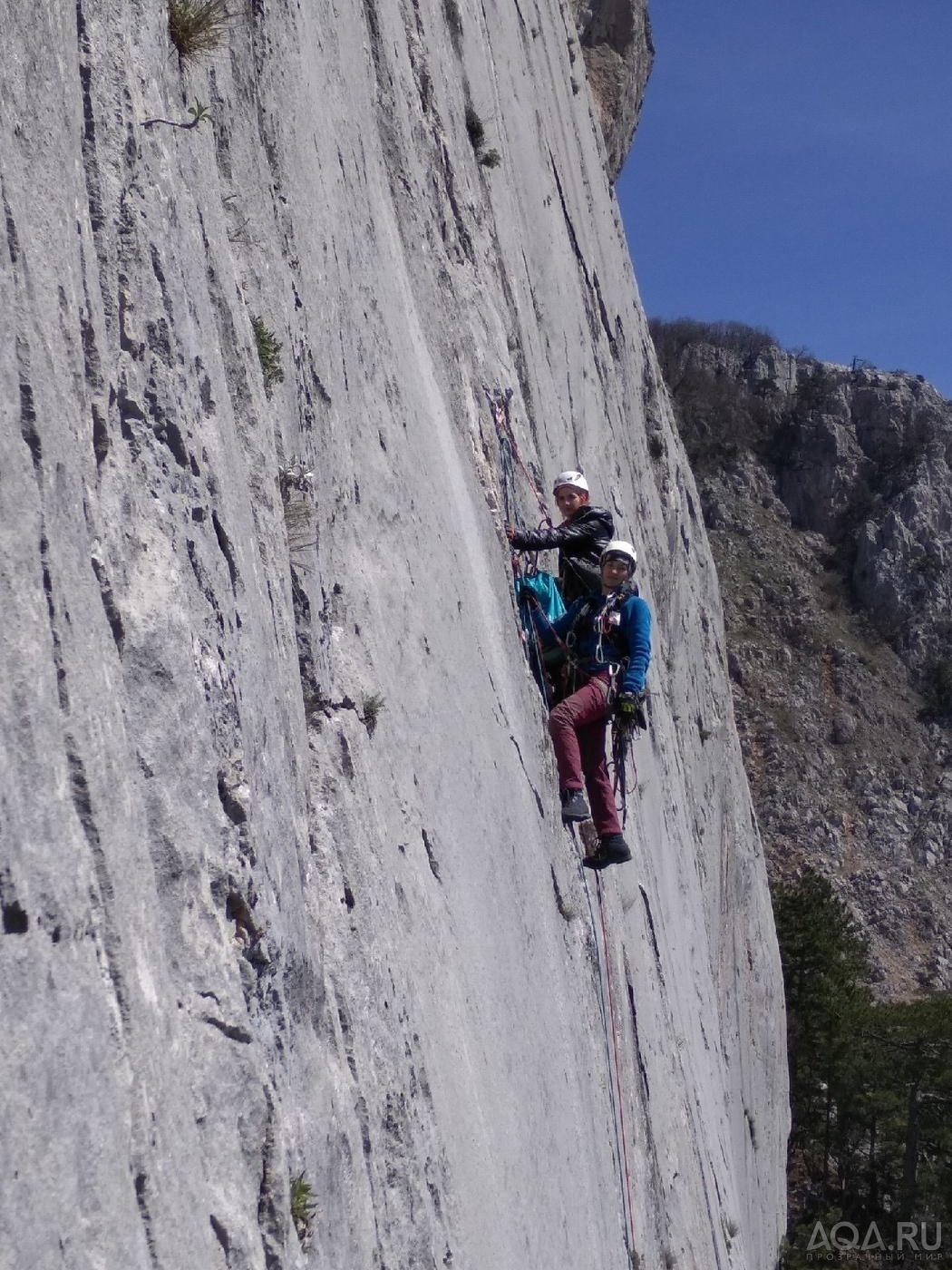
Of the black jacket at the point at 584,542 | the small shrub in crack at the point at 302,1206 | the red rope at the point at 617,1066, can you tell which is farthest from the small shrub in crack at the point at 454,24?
the small shrub in crack at the point at 302,1206

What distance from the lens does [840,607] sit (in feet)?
159

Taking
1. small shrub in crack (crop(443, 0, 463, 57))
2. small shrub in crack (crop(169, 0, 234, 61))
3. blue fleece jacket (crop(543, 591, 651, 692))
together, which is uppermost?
small shrub in crack (crop(443, 0, 463, 57))

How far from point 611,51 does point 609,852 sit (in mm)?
14934

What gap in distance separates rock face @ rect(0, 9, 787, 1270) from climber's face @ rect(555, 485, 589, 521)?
585mm

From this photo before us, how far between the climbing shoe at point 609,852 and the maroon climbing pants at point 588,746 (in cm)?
5

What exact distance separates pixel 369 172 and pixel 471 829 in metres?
3.52

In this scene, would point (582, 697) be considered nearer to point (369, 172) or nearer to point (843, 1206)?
point (369, 172)

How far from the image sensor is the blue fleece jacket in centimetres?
716

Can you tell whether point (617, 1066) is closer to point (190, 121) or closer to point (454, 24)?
point (190, 121)

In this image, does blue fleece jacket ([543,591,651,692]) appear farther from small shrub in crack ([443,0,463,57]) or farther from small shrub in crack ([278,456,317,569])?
small shrub in crack ([443,0,463,57])

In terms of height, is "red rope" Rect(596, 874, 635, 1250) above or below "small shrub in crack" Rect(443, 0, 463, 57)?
below

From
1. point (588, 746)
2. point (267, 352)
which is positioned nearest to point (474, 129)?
point (588, 746)

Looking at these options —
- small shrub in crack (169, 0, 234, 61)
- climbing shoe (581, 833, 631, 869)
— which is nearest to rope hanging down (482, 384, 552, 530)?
climbing shoe (581, 833, 631, 869)

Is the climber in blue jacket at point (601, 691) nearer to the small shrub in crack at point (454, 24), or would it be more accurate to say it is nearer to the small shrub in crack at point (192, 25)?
the small shrub in crack at point (192, 25)
